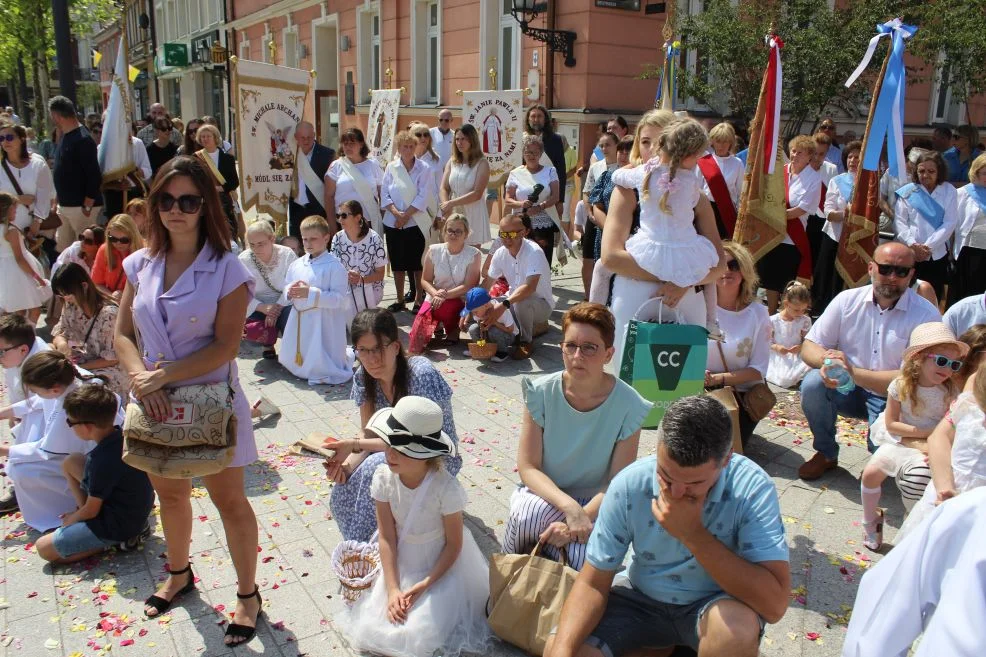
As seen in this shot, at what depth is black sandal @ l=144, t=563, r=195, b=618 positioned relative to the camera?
127 inches

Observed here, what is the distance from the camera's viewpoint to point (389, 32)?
16422 millimetres

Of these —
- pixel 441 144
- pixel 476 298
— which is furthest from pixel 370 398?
pixel 441 144

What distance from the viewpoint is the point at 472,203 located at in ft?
27.6

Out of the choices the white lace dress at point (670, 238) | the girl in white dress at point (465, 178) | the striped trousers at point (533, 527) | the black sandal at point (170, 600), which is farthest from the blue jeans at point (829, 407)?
the girl in white dress at point (465, 178)

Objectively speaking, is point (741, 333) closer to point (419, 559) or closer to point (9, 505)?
point (419, 559)

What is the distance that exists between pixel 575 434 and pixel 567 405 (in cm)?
13

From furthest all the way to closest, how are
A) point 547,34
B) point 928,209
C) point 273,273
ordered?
point 547,34, point 273,273, point 928,209

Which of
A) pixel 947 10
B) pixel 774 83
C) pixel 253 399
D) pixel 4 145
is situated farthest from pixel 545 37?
pixel 253 399

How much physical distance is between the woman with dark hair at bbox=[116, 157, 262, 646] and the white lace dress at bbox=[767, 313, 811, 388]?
438 cm

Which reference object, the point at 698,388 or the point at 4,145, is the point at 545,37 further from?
the point at 698,388

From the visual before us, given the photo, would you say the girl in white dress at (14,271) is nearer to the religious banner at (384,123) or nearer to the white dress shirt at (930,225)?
the religious banner at (384,123)

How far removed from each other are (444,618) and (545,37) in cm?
1076

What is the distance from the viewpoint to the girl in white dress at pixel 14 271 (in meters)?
6.63

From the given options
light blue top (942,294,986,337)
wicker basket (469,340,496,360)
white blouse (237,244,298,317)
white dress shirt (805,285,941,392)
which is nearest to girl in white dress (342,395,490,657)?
white dress shirt (805,285,941,392)
